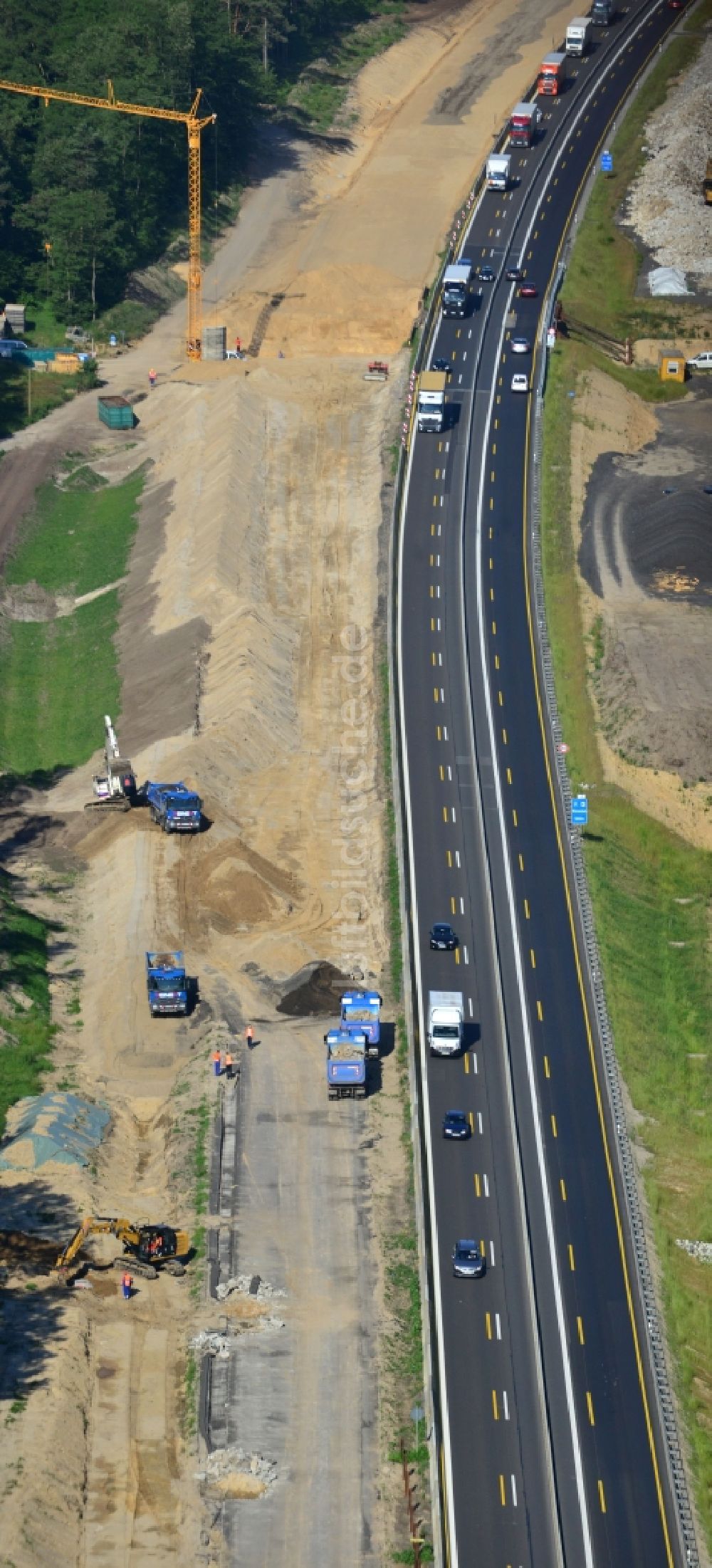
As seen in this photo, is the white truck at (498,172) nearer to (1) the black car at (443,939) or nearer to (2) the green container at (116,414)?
(2) the green container at (116,414)

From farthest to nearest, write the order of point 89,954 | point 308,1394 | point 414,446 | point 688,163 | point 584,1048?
point 688,163 → point 414,446 → point 89,954 → point 584,1048 → point 308,1394

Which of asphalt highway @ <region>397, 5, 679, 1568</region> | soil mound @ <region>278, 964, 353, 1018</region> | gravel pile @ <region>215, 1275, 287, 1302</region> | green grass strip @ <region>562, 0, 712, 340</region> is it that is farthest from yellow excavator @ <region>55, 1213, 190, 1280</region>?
green grass strip @ <region>562, 0, 712, 340</region>

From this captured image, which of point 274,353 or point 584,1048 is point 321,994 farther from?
point 274,353

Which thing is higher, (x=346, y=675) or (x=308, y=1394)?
(x=346, y=675)

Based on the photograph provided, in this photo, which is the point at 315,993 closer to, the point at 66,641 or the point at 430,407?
the point at 66,641

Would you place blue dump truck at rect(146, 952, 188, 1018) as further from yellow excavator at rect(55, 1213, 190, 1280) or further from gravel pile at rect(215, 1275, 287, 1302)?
gravel pile at rect(215, 1275, 287, 1302)

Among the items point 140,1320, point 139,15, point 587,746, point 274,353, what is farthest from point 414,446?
point 140,1320

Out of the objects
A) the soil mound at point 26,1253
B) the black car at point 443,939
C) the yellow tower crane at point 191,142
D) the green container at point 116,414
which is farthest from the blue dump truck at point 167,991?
the yellow tower crane at point 191,142
